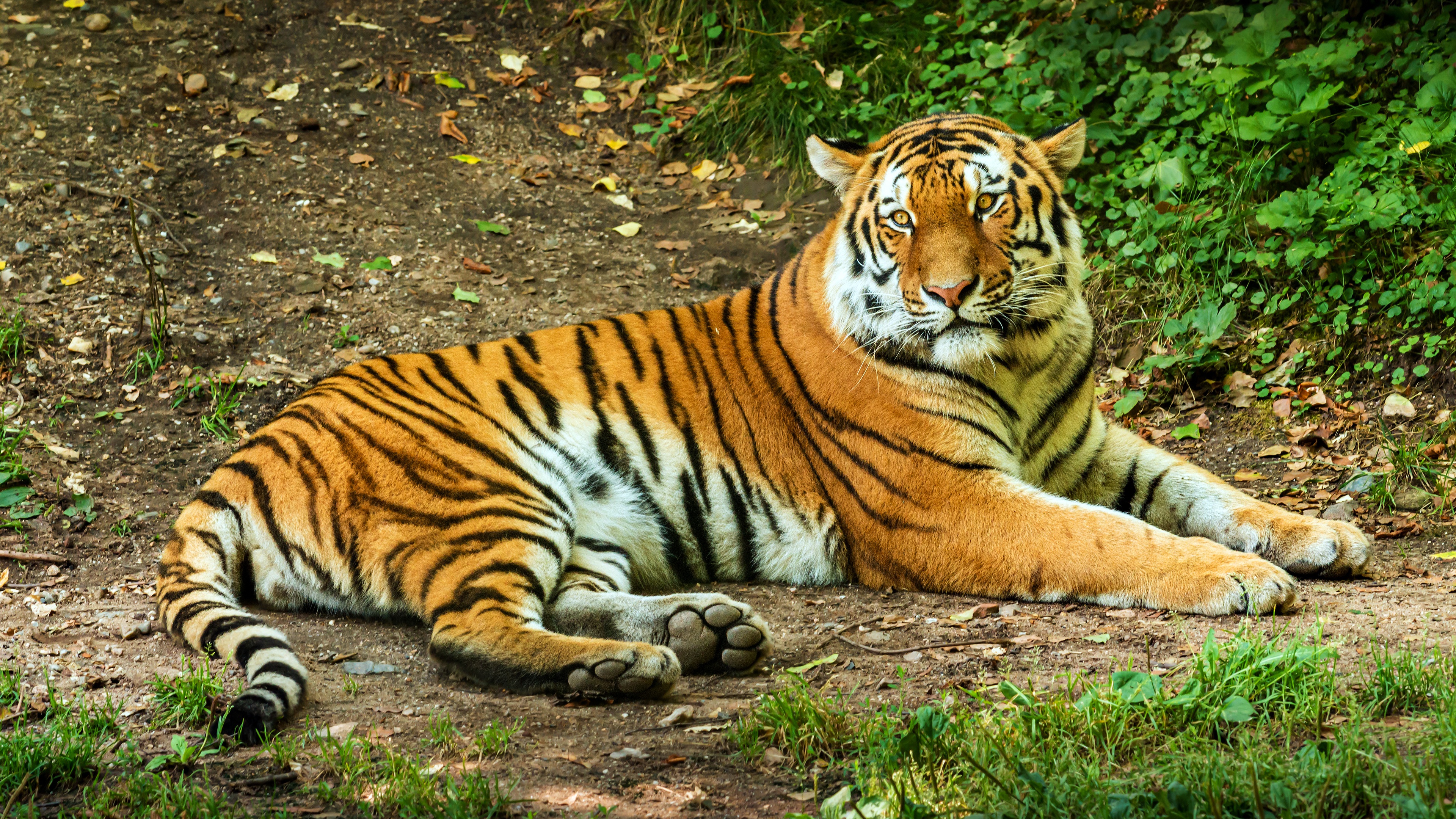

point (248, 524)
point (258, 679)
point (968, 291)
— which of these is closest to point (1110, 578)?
point (968, 291)

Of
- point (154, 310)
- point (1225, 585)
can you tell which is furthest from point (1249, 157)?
point (154, 310)

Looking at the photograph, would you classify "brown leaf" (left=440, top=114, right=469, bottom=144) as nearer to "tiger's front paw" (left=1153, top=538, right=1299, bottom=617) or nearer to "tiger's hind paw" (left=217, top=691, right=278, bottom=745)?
"tiger's hind paw" (left=217, top=691, right=278, bottom=745)

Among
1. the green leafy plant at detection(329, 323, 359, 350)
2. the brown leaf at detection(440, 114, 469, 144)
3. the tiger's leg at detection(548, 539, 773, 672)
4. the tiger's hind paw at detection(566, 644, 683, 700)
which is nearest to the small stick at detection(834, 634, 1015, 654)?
the tiger's leg at detection(548, 539, 773, 672)

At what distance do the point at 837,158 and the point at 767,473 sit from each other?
1.09 meters

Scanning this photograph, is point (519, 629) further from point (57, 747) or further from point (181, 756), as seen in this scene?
point (57, 747)

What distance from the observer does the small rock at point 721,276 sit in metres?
6.22

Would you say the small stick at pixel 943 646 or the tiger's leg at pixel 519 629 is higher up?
the tiger's leg at pixel 519 629

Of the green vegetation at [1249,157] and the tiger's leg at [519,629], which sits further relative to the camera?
the green vegetation at [1249,157]

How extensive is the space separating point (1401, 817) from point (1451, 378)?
3162mm

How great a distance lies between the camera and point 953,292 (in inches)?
138

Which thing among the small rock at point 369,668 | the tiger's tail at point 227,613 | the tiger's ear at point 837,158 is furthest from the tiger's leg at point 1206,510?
the tiger's tail at point 227,613

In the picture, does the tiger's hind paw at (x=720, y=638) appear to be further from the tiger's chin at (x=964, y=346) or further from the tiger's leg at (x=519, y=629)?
the tiger's chin at (x=964, y=346)

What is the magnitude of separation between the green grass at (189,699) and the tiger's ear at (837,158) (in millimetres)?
2417

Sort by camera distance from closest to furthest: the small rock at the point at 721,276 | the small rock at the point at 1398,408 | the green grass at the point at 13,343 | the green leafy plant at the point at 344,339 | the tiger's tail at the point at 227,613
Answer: the tiger's tail at the point at 227,613 → the small rock at the point at 1398,408 → the green grass at the point at 13,343 → the green leafy plant at the point at 344,339 → the small rock at the point at 721,276
